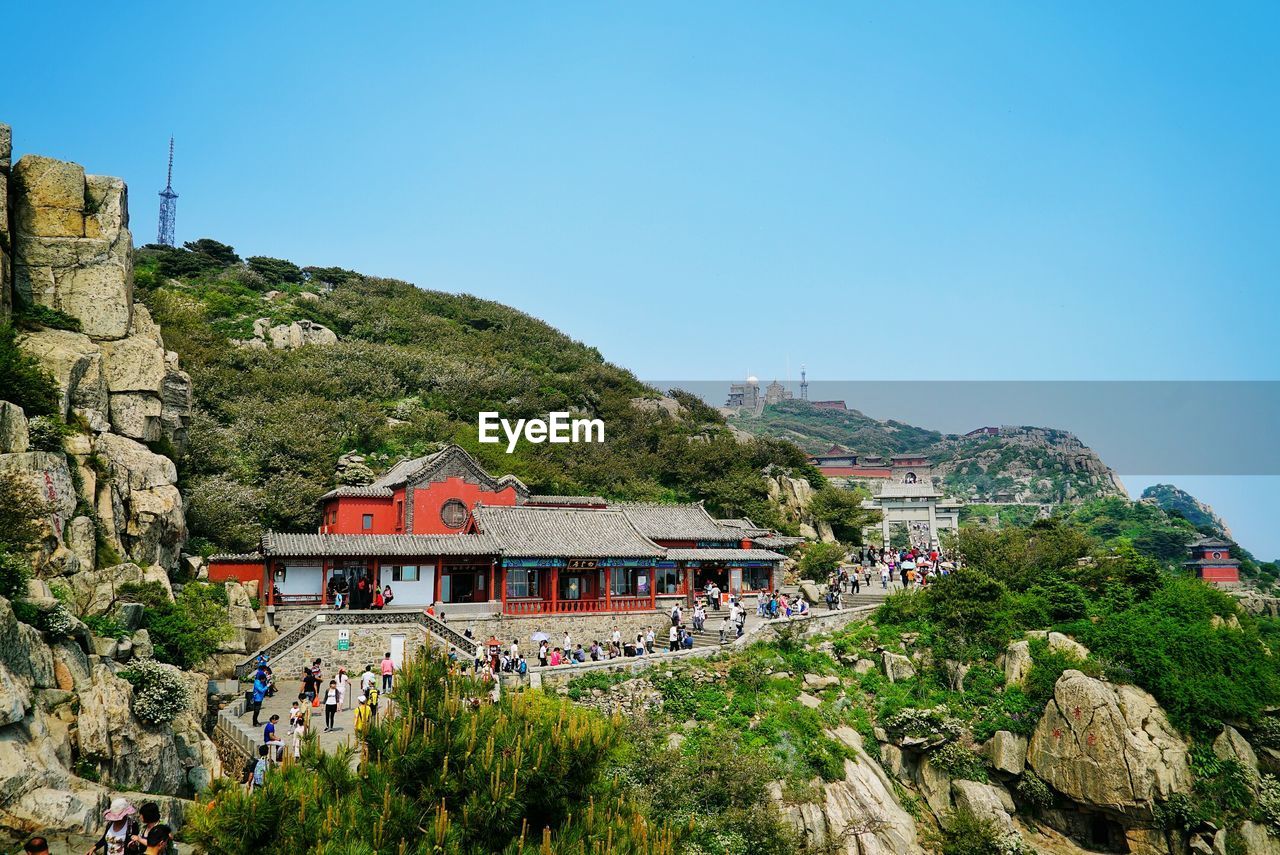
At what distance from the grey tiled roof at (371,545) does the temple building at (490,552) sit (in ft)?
0.13

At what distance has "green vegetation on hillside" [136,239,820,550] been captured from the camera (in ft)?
131

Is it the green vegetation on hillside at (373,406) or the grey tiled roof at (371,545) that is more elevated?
the green vegetation on hillside at (373,406)

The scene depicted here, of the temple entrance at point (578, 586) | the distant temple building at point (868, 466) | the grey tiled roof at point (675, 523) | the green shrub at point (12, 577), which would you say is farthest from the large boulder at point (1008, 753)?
the distant temple building at point (868, 466)

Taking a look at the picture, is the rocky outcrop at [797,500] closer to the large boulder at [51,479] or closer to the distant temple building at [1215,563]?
the distant temple building at [1215,563]

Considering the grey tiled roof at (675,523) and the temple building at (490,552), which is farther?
the grey tiled roof at (675,523)

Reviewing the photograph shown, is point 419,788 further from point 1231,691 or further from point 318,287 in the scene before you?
point 318,287

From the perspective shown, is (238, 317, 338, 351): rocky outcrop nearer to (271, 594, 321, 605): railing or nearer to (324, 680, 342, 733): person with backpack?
(271, 594, 321, 605): railing

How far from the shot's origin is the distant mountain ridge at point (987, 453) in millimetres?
103125

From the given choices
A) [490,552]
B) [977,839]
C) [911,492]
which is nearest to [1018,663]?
[977,839]

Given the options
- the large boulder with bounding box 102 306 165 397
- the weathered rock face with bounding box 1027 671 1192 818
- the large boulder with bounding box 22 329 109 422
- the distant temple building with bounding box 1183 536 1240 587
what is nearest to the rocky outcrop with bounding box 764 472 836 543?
the weathered rock face with bounding box 1027 671 1192 818

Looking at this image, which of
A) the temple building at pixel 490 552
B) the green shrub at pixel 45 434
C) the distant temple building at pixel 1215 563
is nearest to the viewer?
the green shrub at pixel 45 434

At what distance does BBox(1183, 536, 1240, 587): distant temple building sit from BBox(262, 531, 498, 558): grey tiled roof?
50433mm

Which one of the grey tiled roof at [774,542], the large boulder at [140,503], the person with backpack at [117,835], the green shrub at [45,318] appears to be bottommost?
the person with backpack at [117,835]

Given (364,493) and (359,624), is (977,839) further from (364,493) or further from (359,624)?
(364,493)
